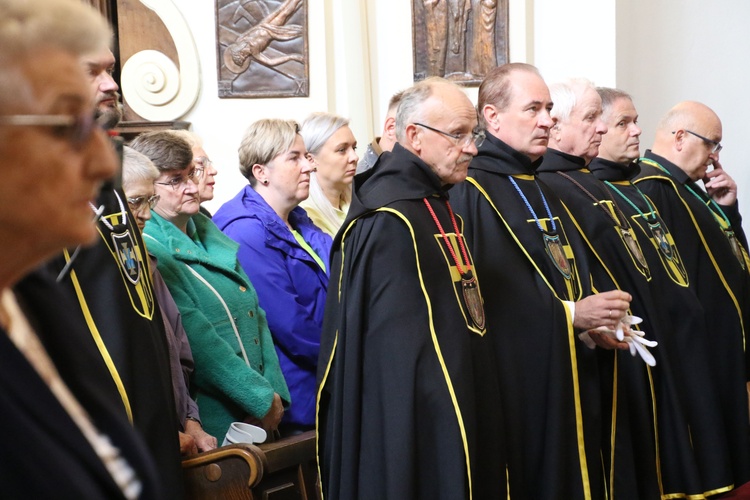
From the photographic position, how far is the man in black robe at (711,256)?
5.77 metres

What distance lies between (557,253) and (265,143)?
55.1 inches

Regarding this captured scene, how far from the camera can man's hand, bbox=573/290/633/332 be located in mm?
4180

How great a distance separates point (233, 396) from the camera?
148 inches

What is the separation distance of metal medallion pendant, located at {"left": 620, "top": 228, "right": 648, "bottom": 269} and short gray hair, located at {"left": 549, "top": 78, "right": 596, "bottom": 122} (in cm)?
66

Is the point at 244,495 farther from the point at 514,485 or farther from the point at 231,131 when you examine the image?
the point at 231,131

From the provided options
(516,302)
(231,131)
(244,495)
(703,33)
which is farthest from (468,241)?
(703,33)

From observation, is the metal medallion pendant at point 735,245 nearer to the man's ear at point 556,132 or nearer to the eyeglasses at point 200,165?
the man's ear at point 556,132

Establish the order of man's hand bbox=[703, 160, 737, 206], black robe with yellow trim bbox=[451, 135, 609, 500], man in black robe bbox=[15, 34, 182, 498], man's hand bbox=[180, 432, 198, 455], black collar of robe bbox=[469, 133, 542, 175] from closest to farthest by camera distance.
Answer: man in black robe bbox=[15, 34, 182, 498]
man's hand bbox=[180, 432, 198, 455]
black robe with yellow trim bbox=[451, 135, 609, 500]
black collar of robe bbox=[469, 133, 542, 175]
man's hand bbox=[703, 160, 737, 206]

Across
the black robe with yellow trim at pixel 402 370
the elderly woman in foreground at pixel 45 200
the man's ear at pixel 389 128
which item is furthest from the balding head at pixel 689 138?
the elderly woman in foreground at pixel 45 200

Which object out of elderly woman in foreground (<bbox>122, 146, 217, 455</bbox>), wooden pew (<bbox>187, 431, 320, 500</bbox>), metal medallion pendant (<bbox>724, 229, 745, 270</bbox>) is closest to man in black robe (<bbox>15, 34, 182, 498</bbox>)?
wooden pew (<bbox>187, 431, 320, 500</bbox>)

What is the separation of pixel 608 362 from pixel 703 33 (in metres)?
6.56

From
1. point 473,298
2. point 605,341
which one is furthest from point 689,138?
point 473,298

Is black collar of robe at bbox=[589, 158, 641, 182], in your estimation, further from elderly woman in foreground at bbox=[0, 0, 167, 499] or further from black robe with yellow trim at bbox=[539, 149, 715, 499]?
elderly woman in foreground at bbox=[0, 0, 167, 499]

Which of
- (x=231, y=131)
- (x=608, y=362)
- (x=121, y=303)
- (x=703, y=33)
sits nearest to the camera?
(x=121, y=303)
